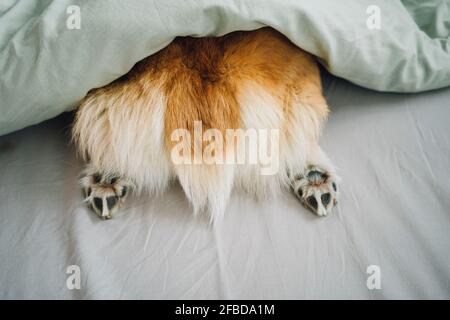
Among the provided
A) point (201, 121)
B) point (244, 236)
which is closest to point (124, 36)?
point (201, 121)

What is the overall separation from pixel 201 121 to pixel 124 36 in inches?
7.1

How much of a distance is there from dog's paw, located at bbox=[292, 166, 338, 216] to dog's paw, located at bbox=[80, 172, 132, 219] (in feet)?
1.01

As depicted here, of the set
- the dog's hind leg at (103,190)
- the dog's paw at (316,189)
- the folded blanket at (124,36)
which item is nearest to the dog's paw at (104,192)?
the dog's hind leg at (103,190)

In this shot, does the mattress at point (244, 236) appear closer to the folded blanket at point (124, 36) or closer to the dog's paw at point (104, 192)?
the dog's paw at point (104, 192)

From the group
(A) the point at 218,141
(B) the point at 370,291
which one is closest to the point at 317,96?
(A) the point at 218,141

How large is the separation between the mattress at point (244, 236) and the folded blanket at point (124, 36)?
134mm

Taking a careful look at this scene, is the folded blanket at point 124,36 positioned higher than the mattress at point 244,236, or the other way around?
the folded blanket at point 124,36

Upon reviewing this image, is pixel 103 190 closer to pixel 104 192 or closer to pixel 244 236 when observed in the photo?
pixel 104 192

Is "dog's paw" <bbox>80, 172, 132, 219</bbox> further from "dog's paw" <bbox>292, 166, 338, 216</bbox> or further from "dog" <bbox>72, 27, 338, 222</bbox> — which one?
"dog's paw" <bbox>292, 166, 338, 216</bbox>

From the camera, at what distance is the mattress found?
1.66 ft

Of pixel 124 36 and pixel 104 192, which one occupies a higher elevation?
pixel 124 36

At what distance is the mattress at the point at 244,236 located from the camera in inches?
19.9

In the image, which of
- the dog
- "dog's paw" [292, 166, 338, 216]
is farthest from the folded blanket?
"dog's paw" [292, 166, 338, 216]

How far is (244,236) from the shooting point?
0.56m
